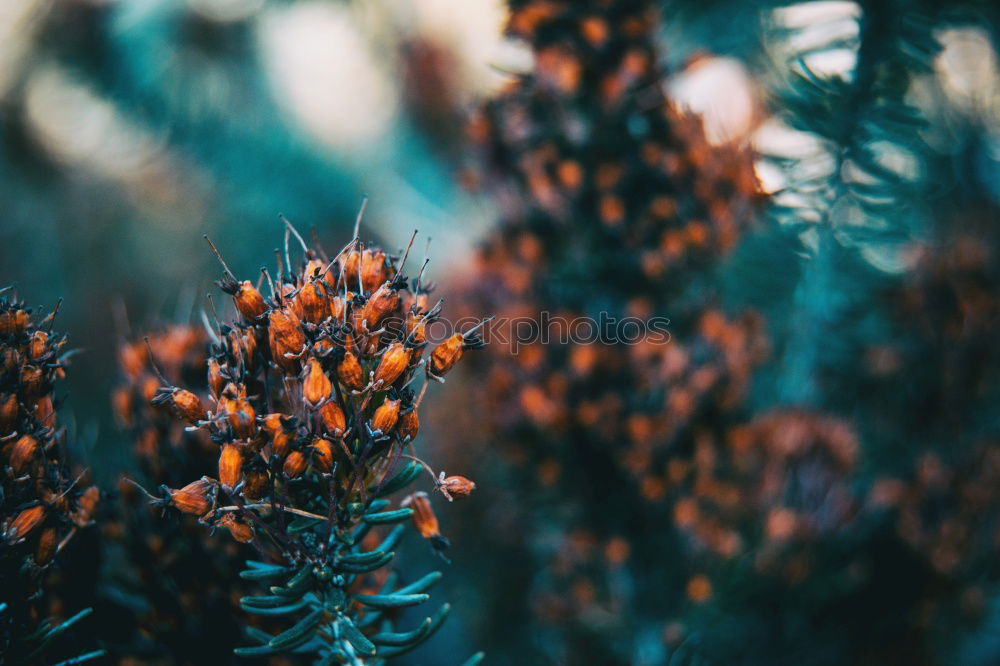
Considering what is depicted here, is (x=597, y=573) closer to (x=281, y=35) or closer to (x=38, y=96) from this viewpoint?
(x=281, y=35)

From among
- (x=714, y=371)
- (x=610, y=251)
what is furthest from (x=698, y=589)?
(x=610, y=251)

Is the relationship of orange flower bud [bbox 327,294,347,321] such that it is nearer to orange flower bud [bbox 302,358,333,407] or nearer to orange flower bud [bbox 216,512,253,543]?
orange flower bud [bbox 302,358,333,407]

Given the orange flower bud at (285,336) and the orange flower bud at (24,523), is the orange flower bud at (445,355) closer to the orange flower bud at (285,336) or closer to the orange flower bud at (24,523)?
the orange flower bud at (285,336)

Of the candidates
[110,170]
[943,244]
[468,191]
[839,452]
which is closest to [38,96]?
[110,170]

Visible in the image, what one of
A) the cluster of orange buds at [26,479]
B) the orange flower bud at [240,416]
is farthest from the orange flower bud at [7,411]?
the orange flower bud at [240,416]

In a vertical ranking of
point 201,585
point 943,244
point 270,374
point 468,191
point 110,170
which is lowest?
point 201,585

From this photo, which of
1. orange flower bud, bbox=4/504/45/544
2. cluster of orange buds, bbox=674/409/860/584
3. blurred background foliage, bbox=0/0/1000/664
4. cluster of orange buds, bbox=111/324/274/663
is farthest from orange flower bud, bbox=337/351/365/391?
cluster of orange buds, bbox=674/409/860/584
